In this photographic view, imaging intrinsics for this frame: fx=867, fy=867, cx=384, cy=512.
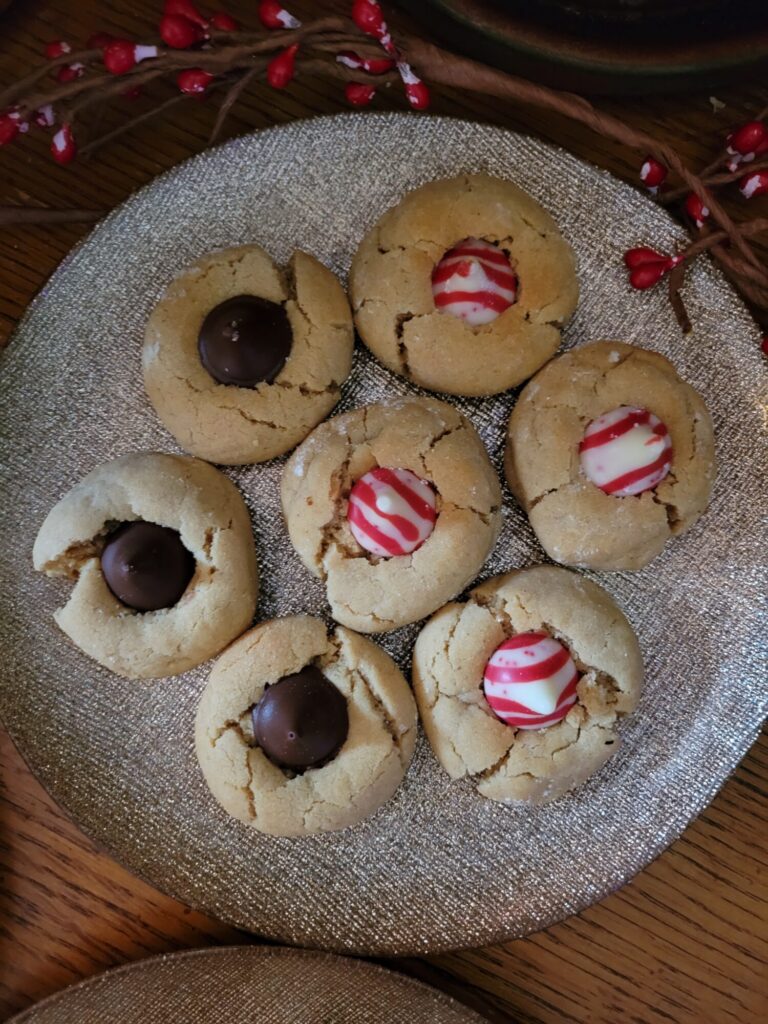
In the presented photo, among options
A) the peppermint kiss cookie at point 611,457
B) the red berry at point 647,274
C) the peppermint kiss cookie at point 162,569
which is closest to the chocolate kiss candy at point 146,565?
the peppermint kiss cookie at point 162,569

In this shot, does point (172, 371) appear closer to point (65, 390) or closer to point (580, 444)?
point (65, 390)

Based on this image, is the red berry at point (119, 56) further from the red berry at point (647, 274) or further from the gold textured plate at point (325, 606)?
the red berry at point (647, 274)

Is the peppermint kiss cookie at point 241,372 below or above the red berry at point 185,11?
below

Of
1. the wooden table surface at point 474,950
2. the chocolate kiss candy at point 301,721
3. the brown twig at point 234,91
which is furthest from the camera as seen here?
the wooden table surface at point 474,950

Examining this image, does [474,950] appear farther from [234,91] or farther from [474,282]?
[234,91]

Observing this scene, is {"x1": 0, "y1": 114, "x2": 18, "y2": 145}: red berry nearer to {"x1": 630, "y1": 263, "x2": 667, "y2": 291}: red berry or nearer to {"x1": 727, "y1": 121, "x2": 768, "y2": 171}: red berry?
{"x1": 630, "y1": 263, "x2": 667, "y2": 291}: red berry

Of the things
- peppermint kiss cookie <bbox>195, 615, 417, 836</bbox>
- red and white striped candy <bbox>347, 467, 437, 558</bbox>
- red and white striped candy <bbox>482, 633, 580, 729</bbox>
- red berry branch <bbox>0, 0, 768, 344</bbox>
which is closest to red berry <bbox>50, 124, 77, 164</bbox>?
red berry branch <bbox>0, 0, 768, 344</bbox>
